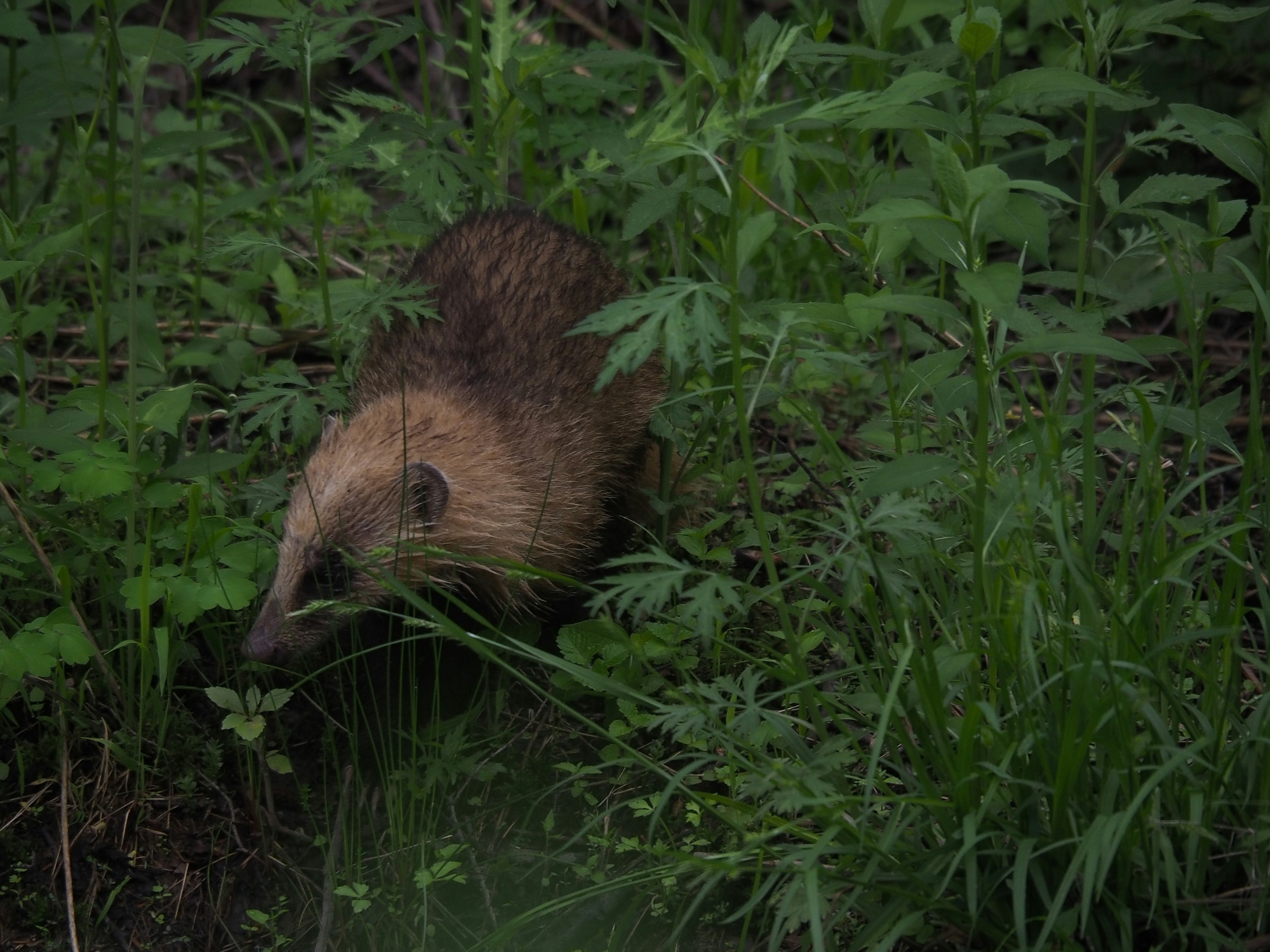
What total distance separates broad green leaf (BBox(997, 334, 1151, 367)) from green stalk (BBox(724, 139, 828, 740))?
495 mm

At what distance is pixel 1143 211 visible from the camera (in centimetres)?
289

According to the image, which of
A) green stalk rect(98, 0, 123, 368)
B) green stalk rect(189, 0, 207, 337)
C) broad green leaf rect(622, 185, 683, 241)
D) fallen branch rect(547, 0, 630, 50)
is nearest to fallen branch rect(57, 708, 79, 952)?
green stalk rect(98, 0, 123, 368)

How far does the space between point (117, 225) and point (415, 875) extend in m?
3.43

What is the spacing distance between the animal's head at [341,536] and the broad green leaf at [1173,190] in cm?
191

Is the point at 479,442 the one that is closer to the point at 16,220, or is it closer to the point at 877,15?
the point at 877,15

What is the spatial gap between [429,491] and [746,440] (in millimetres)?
1266

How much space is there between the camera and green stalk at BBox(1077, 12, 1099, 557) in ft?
8.81

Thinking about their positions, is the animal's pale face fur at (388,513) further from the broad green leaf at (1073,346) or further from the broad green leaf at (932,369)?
the broad green leaf at (1073,346)

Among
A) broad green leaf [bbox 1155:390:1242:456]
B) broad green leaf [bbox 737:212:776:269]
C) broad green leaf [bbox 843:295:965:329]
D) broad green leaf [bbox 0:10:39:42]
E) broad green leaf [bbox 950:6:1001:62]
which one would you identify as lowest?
broad green leaf [bbox 1155:390:1242:456]

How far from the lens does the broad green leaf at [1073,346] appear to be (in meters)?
2.29

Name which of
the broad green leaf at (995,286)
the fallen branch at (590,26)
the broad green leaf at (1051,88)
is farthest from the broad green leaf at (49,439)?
the fallen branch at (590,26)

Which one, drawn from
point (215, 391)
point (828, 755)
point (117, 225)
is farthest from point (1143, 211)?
point (117, 225)

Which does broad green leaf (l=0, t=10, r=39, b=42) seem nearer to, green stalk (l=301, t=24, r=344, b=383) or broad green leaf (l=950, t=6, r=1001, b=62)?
green stalk (l=301, t=24, r=344, b=383)

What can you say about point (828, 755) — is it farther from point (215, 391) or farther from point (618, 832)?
point (215, 391)
